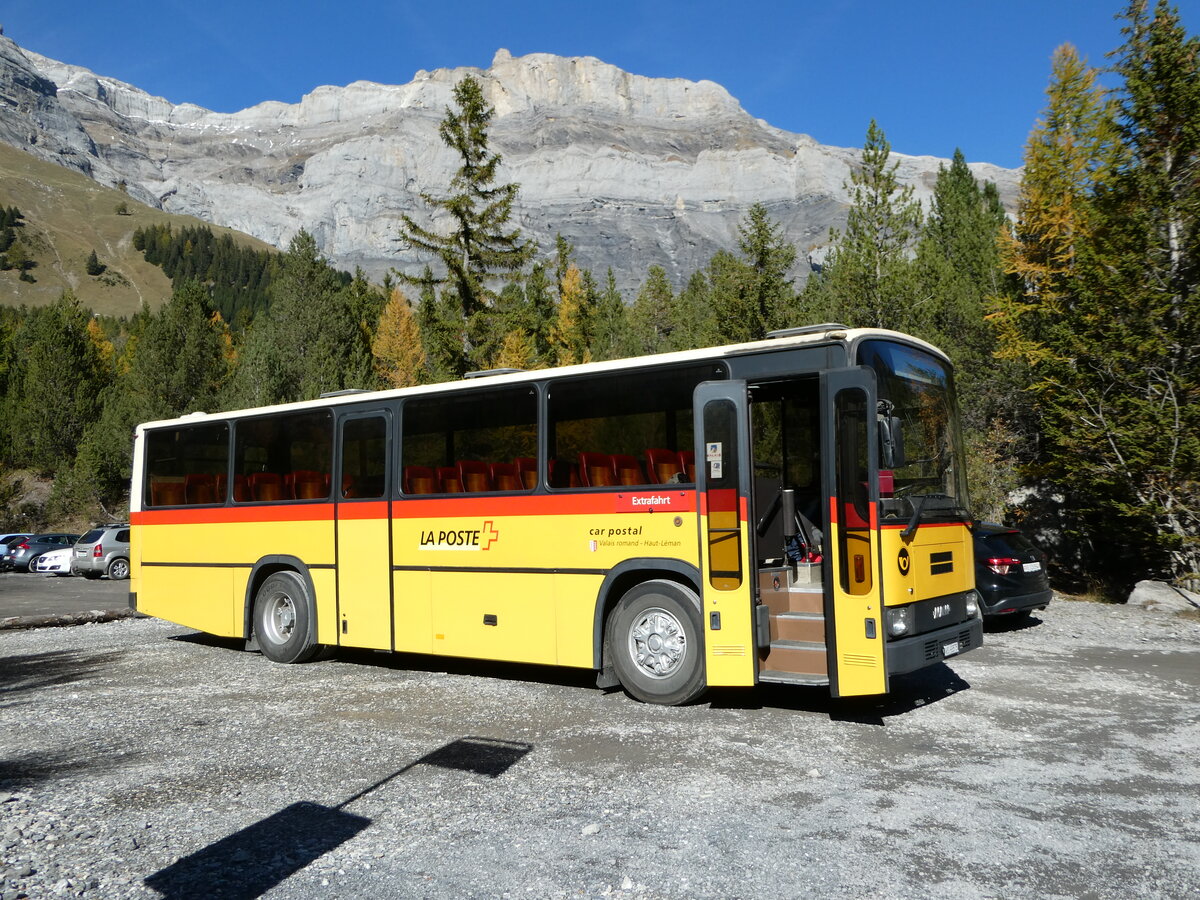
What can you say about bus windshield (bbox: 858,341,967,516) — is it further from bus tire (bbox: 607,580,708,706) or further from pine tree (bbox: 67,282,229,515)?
pine tree (bbox: 67,282,229,515)

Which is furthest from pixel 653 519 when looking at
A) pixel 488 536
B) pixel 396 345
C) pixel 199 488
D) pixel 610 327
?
pixel 396 345

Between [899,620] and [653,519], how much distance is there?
7.31ft

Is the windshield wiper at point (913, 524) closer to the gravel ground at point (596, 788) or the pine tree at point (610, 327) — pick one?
the gravel ground at point (596, 788)

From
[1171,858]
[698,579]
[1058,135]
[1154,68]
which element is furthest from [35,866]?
[1058,135]

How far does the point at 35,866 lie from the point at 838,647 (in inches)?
212

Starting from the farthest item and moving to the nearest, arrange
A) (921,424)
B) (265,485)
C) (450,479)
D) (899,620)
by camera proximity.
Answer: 1. (265,485)
2. (450,479)
3. (921,424)
4. (899,620)

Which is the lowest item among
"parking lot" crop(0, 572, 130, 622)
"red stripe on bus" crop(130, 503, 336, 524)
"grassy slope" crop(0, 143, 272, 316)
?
"parking lot" crop(0, 572, 130, 622)

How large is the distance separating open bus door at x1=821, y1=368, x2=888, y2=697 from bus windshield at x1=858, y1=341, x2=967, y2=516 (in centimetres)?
24

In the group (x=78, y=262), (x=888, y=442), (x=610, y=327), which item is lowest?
(x=888, y=442)

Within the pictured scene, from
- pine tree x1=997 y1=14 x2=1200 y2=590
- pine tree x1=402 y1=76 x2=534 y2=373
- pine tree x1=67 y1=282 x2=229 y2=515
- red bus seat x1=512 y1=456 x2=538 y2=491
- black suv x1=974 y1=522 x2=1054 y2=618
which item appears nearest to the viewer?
red bus seat x1=512 y1=456 x2=538 y2=491

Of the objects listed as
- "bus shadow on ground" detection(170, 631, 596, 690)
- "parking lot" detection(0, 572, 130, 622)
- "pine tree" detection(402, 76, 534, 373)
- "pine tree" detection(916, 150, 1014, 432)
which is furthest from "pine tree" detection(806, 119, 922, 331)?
"parking lot" detection(0, 572, 130, 622)

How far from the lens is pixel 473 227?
3008 cm

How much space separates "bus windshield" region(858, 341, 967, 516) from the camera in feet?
24.6

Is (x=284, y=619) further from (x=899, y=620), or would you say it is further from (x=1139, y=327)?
(x=1139, y=327)
